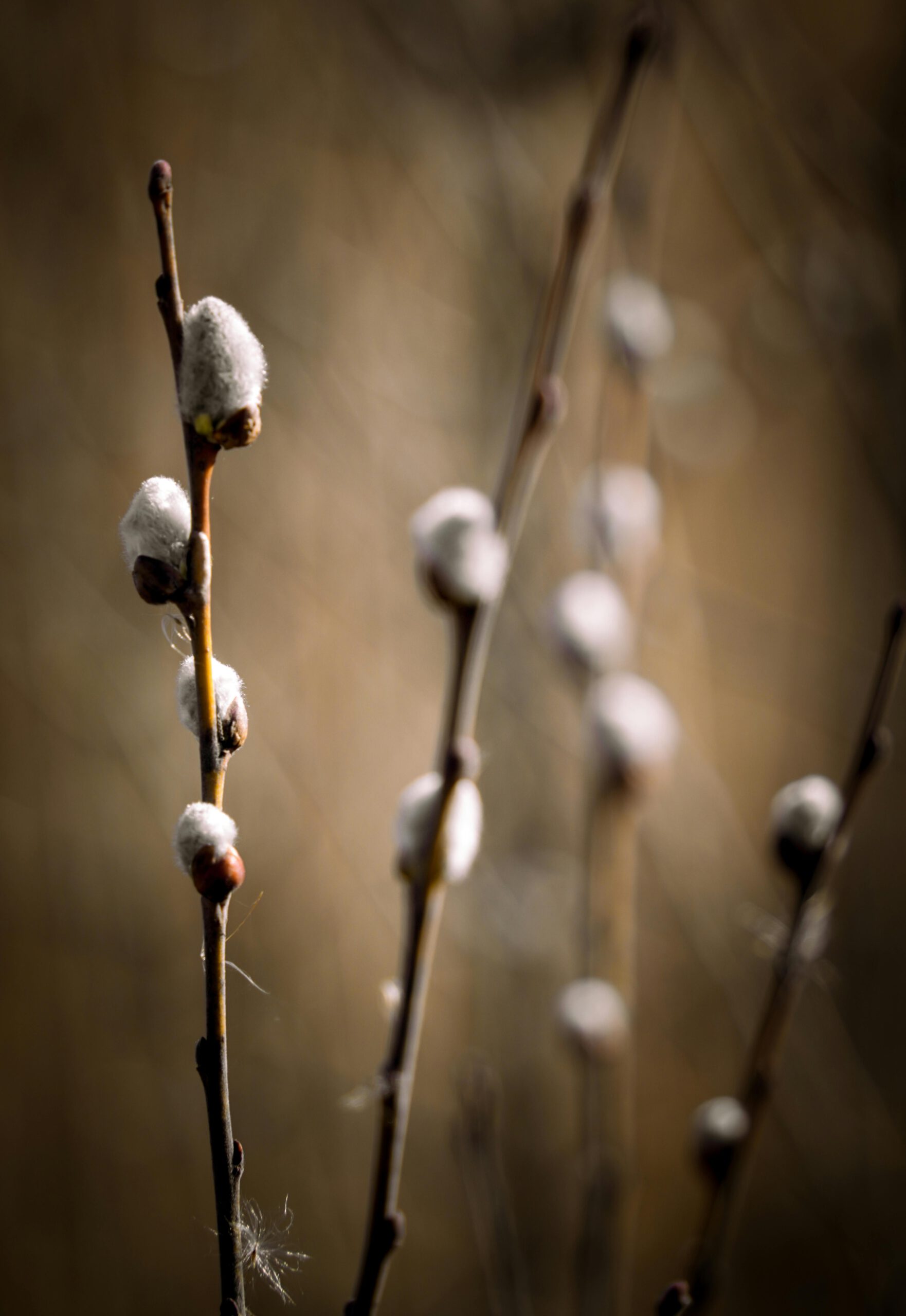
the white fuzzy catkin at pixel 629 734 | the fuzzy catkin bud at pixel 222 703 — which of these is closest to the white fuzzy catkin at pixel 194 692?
the fuzzy catkin bud at pixel 222 703

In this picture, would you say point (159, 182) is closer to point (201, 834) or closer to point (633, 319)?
point (201, 834)

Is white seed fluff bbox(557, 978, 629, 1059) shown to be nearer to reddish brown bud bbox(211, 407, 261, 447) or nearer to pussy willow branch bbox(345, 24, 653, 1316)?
pussy willow branch bbox(345, 24, 653, 1316)

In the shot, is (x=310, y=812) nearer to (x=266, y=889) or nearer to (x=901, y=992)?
(x=266, y=889)

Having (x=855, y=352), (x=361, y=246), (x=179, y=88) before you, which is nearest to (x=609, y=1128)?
(x=855, y=352)

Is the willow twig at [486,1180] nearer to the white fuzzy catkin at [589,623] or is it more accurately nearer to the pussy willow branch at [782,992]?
the pussy willow branch at [782,992]

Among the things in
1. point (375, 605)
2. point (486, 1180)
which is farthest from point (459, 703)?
point (375, 605)

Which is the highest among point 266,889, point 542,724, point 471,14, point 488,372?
point 471,14
